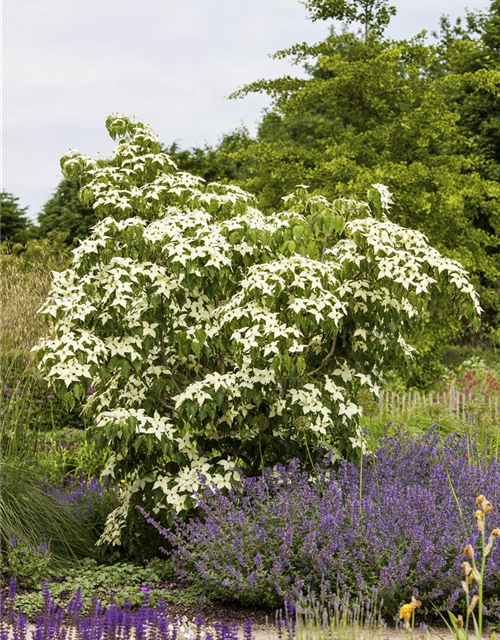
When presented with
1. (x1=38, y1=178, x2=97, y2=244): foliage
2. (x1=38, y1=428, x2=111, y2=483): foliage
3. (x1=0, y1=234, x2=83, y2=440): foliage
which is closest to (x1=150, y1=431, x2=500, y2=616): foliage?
(x1=0, y1=234, x2=83, y2=440): foliage

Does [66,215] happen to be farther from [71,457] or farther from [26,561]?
[26,561]

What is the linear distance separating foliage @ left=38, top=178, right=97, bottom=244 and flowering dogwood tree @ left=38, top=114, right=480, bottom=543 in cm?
1477

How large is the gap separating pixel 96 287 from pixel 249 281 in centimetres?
113

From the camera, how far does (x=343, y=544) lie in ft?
14.0

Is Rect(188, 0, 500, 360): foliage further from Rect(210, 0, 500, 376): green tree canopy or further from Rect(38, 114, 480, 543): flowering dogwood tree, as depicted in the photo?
Rect(38, 114, 480, 543): flowering dogwood tree

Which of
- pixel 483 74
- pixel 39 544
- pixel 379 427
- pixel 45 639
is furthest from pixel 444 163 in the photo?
pixel 45 639

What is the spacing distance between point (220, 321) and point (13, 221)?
18.2 metres

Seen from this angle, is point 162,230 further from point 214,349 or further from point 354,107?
point 354,107

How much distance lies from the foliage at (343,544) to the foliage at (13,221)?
17562 mm

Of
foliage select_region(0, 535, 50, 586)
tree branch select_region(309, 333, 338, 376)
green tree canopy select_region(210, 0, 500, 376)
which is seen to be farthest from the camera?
green tree canopy select_region(210, 0, 500, 376)

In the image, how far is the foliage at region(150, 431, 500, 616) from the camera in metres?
4.20

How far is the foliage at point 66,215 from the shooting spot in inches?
806

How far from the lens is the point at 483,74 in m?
14.1

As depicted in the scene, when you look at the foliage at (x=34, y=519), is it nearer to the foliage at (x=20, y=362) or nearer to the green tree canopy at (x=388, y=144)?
the foliage at (x=20, y=362)
